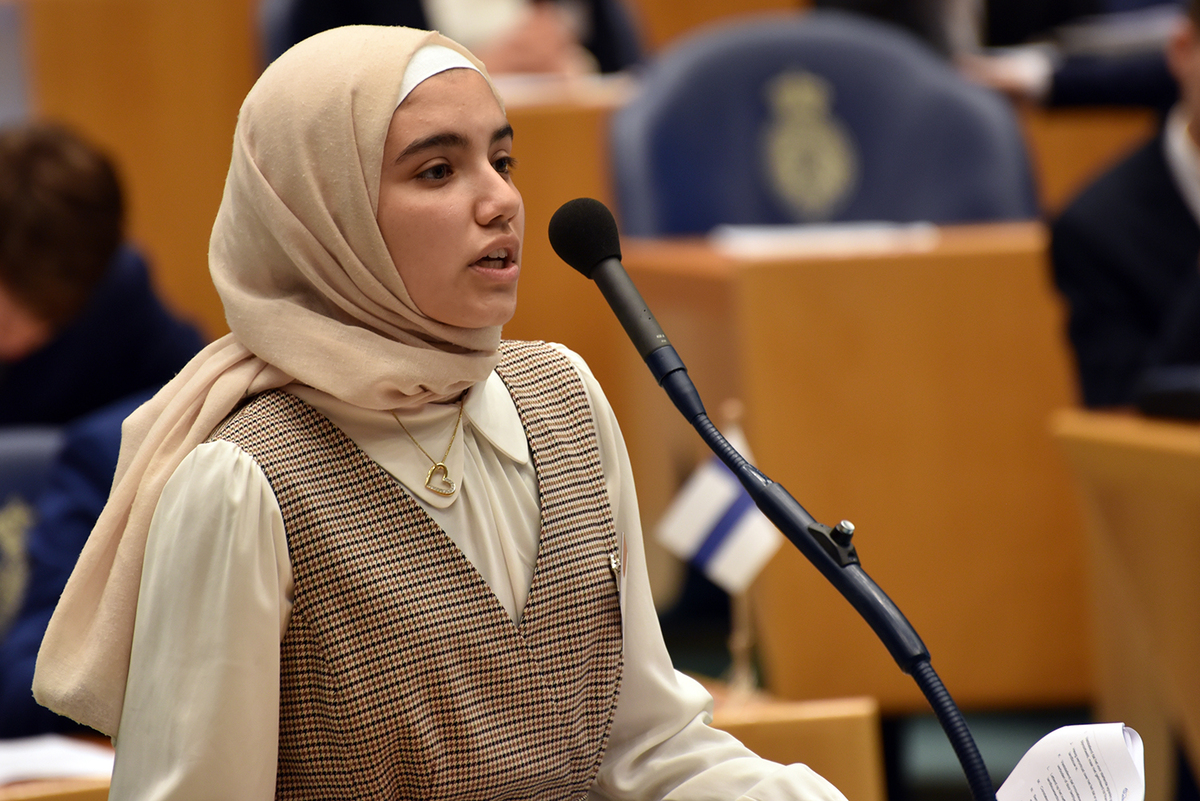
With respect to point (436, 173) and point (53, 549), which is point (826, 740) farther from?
point (53, 549)

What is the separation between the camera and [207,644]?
34.2 inches

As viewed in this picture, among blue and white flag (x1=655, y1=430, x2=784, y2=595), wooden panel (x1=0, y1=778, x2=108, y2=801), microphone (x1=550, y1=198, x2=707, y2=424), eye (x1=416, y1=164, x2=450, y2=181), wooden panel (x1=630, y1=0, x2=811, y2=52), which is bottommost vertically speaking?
blue and white flag (x1=655, y1=430, x2=784, y2=595)

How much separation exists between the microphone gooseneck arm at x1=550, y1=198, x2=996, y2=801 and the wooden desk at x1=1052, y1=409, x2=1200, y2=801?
3.51 feet

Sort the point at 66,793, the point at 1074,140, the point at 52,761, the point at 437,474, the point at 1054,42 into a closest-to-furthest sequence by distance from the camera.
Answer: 1. the point at 437,474
2. the point at 66,793
3. the point at 52,761
4. the point at 1074,140
5. the point at 1054,42

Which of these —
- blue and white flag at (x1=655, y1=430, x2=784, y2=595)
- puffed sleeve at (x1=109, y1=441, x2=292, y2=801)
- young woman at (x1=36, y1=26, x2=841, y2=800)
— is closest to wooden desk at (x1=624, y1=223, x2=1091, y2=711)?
blue and white flag at (x1=655, y1=430, x2=784, y2=595)

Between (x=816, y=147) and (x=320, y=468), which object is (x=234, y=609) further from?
(x=816, y=147)

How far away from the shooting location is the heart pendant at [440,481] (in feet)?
3.18

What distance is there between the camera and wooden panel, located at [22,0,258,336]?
3.10m

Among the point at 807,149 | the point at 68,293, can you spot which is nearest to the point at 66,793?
the point at 68,293

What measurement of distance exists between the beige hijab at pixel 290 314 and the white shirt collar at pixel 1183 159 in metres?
1.98

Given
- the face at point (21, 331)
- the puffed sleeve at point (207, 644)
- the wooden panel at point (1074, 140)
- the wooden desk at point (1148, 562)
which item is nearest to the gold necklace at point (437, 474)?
the puffed sleeve at point (207, 644)

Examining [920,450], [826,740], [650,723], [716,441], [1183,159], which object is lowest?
[920,450]

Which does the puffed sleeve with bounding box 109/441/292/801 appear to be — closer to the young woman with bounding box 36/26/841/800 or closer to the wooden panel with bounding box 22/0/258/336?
the young woman with bounding box 36/26/841/800

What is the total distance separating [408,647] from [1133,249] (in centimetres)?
202
